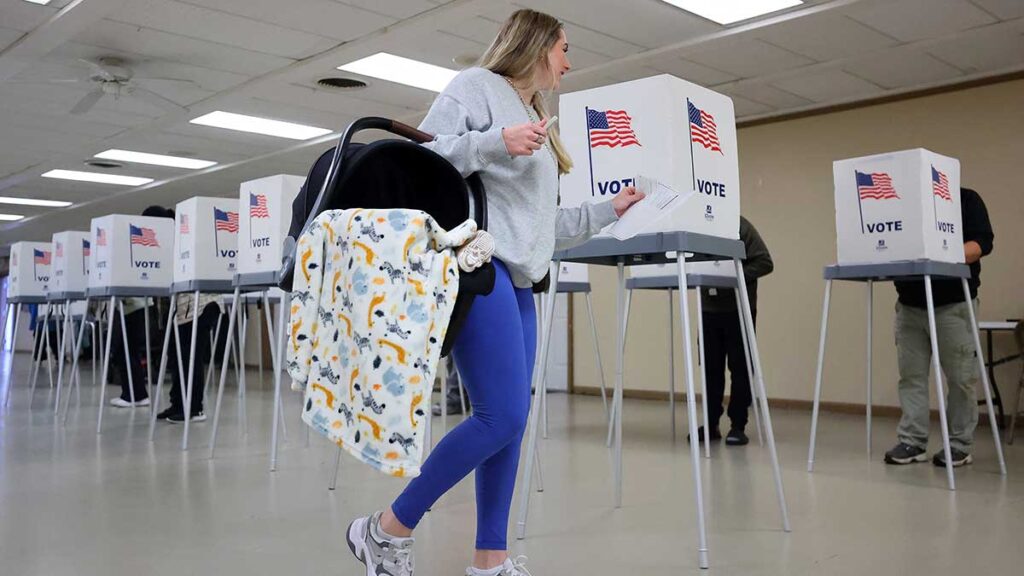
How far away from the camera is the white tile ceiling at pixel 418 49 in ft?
15.0

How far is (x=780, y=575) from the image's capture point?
77.7 inches

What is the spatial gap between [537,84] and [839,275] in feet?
7.05

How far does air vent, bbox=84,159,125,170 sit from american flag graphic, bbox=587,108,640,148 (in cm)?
755

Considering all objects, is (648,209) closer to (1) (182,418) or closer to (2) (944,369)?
(2) (944,369)

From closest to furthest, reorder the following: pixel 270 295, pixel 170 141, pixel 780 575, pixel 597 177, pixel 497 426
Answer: pixel 497 426 < pixel 780 575 < pixel 597 177 < pixel 270 295 < pixel 170 141

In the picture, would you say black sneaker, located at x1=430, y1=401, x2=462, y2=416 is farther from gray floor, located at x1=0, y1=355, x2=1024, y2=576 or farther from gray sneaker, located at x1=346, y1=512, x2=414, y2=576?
gray sneaker, located at x1=346, y1=512, x2=414, y2=576

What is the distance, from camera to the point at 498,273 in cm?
161

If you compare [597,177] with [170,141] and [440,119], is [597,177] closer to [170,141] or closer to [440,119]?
[440,119]

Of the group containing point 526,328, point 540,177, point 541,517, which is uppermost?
point 540,177

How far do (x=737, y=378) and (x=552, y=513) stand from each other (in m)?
2.10

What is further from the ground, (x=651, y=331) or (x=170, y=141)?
(x=170, y=141)

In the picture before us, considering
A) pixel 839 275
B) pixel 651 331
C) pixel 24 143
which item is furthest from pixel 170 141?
pixel 839 275

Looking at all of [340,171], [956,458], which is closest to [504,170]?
[340,171]

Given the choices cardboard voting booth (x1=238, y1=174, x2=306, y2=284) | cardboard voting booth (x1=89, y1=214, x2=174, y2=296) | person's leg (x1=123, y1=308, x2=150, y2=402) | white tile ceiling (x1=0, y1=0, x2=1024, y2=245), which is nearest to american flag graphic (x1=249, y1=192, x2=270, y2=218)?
cardboard voting booth (x1=238, y1=174, x2=306, y2=284)
